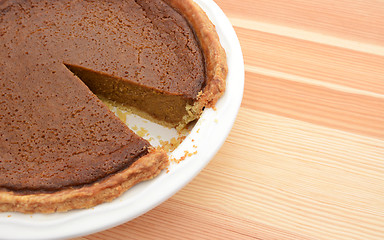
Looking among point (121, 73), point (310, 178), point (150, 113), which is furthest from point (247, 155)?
point (121, 73)

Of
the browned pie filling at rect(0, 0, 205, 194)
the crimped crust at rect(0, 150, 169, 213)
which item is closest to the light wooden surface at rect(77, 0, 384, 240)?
the crimped crust at rect(0, 150, 169, 213)

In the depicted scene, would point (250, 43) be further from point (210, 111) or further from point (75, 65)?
point (75, 65)

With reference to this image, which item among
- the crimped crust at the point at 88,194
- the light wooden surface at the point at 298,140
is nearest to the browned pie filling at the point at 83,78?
the crimped crust at the point at 88,194

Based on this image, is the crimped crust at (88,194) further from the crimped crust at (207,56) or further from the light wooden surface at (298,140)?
the crimped crust at (207,56)

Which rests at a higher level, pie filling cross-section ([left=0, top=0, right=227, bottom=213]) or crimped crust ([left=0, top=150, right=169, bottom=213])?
pie filling cross-section ([left=0, top=0, right=227, bottom=213])

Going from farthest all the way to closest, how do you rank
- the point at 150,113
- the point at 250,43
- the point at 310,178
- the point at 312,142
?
the point at 250,43, the point at 150,113, the point at 312,142, the point at 310,178

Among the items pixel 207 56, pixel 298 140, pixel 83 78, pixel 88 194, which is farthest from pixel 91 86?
pixel 298 140

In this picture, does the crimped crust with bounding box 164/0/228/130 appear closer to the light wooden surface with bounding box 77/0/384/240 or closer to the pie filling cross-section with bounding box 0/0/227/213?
the pie filling cross-section with bounding box 0/0/227/213
